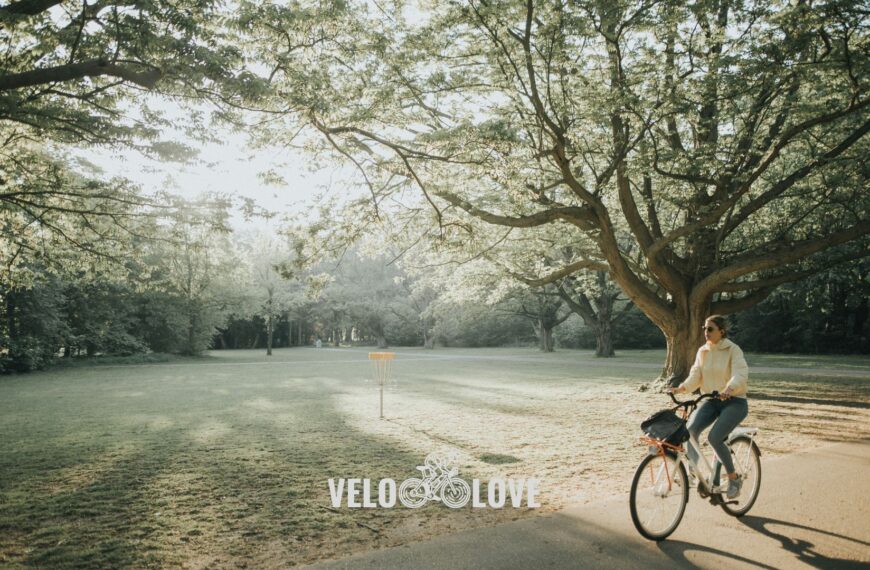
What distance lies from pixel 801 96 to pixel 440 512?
10.8 metres

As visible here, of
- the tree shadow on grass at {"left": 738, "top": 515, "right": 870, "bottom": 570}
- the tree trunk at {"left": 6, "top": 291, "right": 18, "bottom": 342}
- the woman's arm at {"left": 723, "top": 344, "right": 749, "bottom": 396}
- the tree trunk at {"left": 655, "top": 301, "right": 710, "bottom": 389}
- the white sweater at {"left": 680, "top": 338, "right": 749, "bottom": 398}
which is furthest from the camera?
the tree trunk at {"left": 6, "top": 291, "right": 18, "bottom": 342}

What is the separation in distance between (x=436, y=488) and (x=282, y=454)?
2696 millimetres

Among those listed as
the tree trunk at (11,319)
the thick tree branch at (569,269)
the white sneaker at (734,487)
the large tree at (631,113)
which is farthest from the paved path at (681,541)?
the tree trunk at (11,319)

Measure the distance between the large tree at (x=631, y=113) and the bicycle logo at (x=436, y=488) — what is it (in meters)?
4.36

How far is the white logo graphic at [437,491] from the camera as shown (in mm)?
5301

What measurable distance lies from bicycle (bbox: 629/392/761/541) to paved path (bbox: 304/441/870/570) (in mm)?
140

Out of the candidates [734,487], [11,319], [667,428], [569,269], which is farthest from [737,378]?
[11,319]

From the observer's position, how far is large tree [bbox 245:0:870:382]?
852cm

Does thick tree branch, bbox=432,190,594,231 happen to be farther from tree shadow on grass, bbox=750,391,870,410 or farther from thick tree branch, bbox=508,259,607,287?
tree shadow on grass, bbox=750,391,870,410

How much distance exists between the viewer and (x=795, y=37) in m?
8.79

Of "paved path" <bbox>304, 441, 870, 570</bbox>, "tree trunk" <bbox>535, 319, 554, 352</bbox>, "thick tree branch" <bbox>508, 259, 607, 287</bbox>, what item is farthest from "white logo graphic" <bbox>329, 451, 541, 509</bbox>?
"tree trunk" <bbox>535, 319, 554, 352</bbox>

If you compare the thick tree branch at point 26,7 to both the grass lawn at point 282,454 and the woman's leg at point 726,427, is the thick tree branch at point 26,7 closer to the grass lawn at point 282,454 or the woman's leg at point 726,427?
the grass lawn at point 282,454

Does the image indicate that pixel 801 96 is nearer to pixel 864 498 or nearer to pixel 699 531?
pixel 864 498

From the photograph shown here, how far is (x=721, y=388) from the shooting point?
507 centimetres
